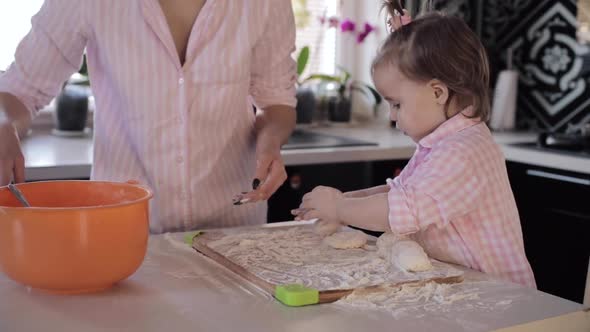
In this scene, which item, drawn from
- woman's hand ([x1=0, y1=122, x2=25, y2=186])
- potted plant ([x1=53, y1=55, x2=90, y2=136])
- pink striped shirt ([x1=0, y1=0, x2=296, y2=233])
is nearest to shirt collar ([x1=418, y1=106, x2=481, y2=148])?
pink striped shirt ([x1=0, y1=0, x2=296, y2=233])

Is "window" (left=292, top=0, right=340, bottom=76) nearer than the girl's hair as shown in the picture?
No

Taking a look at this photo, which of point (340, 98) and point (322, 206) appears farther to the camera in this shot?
point (340, 98)

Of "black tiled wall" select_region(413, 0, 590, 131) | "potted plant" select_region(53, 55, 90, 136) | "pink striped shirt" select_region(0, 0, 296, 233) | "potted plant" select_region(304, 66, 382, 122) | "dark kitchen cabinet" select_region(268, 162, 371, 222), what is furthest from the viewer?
"potted plant" select_region(304, 66, 382, 122)

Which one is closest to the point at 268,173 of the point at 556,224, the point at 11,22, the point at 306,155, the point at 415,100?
the point at 415,100

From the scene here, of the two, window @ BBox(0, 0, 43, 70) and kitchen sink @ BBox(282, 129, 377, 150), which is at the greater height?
window @ BBox(0, 0, 43, 70)

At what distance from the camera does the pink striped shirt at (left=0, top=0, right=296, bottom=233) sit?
4.51ft

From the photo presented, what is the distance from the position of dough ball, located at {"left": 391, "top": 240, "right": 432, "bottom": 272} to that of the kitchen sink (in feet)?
4.06

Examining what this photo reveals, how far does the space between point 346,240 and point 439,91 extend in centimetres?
31

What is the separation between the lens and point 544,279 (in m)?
2.29

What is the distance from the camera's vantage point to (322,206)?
48.1 inches

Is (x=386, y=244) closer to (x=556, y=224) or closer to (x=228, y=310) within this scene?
(x=228, y=310)

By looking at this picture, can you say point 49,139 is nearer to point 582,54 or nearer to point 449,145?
point 449,145

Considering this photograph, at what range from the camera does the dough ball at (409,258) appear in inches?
40.8

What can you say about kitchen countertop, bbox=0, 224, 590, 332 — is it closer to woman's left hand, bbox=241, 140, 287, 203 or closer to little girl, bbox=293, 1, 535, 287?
little girl, bbox=293, 1, 535, 287
